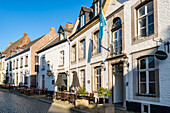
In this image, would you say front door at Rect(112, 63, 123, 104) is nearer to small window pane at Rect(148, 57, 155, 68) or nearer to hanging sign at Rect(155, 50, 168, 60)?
small window pane at Rect(148, 57, 155, 68)

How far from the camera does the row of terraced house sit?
27.7 feet

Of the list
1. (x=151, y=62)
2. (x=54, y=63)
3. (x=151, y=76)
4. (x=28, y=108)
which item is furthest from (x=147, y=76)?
(x=54, y=63)

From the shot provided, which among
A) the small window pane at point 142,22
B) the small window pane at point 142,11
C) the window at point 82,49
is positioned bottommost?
the window at point 82,49

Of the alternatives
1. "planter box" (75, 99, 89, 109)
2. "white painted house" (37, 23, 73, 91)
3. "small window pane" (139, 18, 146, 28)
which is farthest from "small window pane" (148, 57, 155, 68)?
"white painted house" (37, 23, 73, 91)

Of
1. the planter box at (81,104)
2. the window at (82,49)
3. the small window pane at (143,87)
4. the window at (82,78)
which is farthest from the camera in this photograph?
the window at (82,49)

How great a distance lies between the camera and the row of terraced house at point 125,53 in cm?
843

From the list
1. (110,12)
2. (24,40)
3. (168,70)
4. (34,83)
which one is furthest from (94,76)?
(24,40)

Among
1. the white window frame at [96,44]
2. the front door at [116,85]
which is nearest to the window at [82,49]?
the white window frame at [96,44]

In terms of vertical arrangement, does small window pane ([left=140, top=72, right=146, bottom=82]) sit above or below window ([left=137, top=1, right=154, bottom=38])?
below

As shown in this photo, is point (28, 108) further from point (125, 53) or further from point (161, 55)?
point (161, 55)

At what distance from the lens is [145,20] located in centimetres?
966

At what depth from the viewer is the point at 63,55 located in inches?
811

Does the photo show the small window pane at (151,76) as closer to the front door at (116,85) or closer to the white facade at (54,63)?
the front door at (116,85)

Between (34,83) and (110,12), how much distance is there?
19878 millimetres
